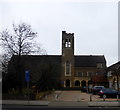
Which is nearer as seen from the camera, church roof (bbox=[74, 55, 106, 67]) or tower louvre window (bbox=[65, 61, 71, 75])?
tower louvre window (bbox=[65, 61, 71, 75])

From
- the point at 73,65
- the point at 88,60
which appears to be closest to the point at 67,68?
the point at 73,65

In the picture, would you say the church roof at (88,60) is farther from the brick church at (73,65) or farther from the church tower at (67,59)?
the church tower at (67,59)

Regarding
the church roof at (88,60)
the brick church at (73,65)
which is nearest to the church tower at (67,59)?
the brick church at (73,65)

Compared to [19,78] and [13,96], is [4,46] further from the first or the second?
[13,96]

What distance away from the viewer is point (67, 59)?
325 feet

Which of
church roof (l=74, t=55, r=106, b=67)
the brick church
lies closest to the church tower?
the brick church

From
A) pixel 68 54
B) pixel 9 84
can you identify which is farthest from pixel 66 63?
pixel 9 84

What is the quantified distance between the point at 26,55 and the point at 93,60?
7660 centimetres

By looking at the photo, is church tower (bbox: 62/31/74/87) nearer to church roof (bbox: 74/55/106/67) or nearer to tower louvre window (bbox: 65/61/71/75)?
tower louvre window (bbox: 65/61/71/75)

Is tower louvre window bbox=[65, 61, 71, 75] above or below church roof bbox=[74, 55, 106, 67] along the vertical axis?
below

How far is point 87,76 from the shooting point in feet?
350

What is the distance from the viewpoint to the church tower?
320ft

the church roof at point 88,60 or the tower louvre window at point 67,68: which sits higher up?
the church roof at point 88,60

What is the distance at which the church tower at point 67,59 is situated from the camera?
9769 centimetres
